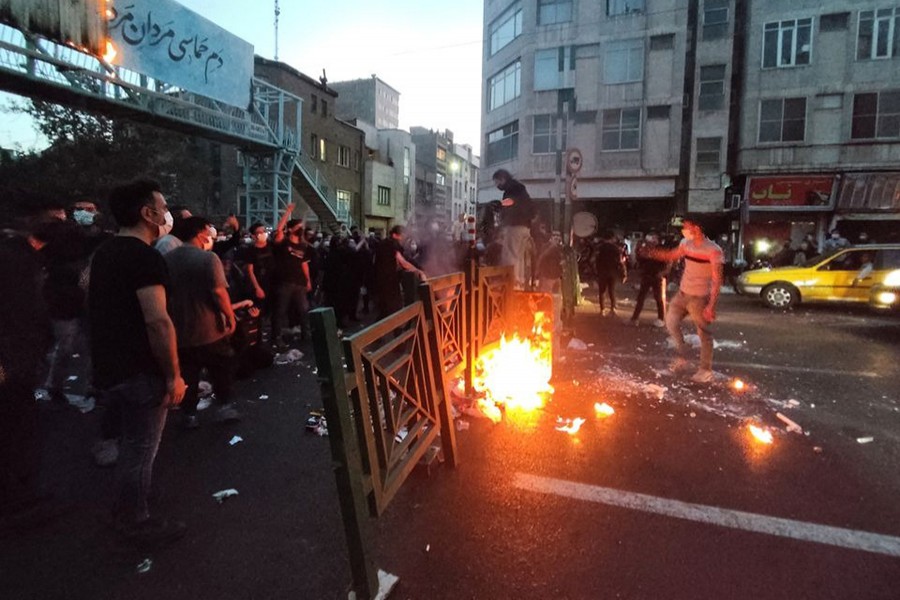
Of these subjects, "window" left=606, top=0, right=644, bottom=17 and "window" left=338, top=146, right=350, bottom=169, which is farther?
"window" left=338, top=146, right=350, bottom=169

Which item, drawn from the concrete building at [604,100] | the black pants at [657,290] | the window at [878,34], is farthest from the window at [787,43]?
the black pants at [657,290]

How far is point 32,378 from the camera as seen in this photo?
329 cm

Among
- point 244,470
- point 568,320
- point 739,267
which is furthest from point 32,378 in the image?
point 739,267

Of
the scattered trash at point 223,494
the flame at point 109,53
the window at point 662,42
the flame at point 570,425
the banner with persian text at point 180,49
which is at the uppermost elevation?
the window at point 662,42

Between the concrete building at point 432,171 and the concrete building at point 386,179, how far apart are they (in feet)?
22.8

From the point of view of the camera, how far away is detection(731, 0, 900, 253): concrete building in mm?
23750

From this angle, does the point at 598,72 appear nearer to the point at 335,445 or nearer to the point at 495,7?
the point at 495,7

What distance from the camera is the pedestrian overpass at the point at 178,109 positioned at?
1143 centimetres

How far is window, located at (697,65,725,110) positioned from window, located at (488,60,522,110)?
9731 millimetres

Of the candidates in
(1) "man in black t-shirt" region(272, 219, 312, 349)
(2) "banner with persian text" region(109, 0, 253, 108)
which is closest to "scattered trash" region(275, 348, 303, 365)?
(1) "man in black t-shirt" region(272, 219, 312, 349)

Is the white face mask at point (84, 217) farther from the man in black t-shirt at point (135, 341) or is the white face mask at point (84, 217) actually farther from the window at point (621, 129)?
the window at point (621, 129)

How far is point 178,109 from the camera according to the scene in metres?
16.8

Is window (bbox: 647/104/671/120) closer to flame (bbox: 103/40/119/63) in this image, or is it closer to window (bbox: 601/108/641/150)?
window (bbox: 601/108/641/150)

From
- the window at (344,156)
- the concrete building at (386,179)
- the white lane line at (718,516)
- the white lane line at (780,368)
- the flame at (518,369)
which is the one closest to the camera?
the white lane line at (718,516)
